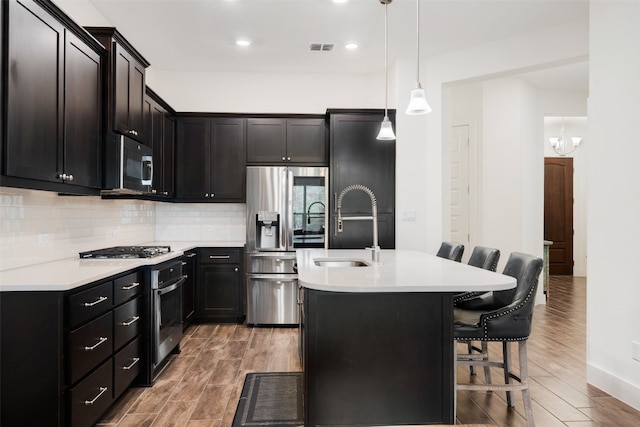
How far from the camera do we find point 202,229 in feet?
17.7

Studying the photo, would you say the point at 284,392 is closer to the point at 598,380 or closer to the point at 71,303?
the point at 71,303

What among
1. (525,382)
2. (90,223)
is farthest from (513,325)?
(90,223)

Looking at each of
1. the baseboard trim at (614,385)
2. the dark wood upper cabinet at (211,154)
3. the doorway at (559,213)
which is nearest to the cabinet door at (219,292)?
the dark wood upper cabinet at (211,154)

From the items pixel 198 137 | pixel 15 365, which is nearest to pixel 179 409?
pixel 15 365

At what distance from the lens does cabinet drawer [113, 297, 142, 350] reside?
8.61 feet

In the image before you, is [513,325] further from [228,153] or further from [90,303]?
[228,153]

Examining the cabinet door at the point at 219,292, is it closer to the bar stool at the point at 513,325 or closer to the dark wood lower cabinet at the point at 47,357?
the dark wood lower cabinet at the point at 47,357

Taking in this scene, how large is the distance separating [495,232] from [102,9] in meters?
5.12

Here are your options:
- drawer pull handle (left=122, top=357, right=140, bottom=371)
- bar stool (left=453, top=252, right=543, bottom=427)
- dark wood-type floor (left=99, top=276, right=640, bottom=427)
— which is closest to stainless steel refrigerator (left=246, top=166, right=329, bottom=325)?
dark wood-type floor (left=99, top=276, right=640, bottom=427)

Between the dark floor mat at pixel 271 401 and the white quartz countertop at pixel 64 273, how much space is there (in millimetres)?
1136

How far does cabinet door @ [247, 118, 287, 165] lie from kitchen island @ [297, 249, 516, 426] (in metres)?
3.12

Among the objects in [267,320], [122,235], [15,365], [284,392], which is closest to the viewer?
[15,365]

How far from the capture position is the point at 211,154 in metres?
5.07

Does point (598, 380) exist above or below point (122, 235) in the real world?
below
